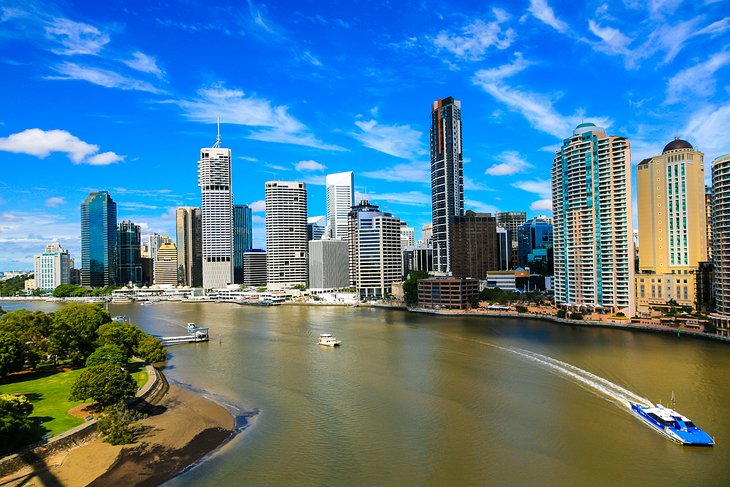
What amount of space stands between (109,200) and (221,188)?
44791 mm

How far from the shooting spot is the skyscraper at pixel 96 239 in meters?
144

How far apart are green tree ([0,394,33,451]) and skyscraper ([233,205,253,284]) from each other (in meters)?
138

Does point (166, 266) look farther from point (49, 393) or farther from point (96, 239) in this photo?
point (49, 393)

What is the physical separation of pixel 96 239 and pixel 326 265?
275ft

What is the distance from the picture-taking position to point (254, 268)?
135250 millimetres

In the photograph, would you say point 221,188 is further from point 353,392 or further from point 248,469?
point 248,469

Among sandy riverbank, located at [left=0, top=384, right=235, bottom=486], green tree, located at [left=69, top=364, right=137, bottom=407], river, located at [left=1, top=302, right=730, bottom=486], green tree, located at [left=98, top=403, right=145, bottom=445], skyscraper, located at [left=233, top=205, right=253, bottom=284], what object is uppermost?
skyscraper, located at [left=233, top=205, right=253, bottom=284]

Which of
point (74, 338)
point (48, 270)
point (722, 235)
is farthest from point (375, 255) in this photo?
point (48, 270)

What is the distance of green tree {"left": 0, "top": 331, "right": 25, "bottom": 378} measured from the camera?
25406 millimetres

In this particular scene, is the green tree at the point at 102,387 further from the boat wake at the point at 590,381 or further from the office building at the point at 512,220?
the office building at the point at 512,220

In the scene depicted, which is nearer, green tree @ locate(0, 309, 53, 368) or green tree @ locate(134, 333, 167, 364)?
green tree @ locate(0, 309, 53, 368)

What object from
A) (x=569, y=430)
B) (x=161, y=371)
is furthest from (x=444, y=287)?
(x=569, y=430)

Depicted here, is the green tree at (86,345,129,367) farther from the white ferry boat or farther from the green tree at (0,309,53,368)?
the white ferry boat

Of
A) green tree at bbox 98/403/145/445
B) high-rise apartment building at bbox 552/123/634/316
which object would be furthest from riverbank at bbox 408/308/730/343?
green tree at bbox 98/403/145/445
